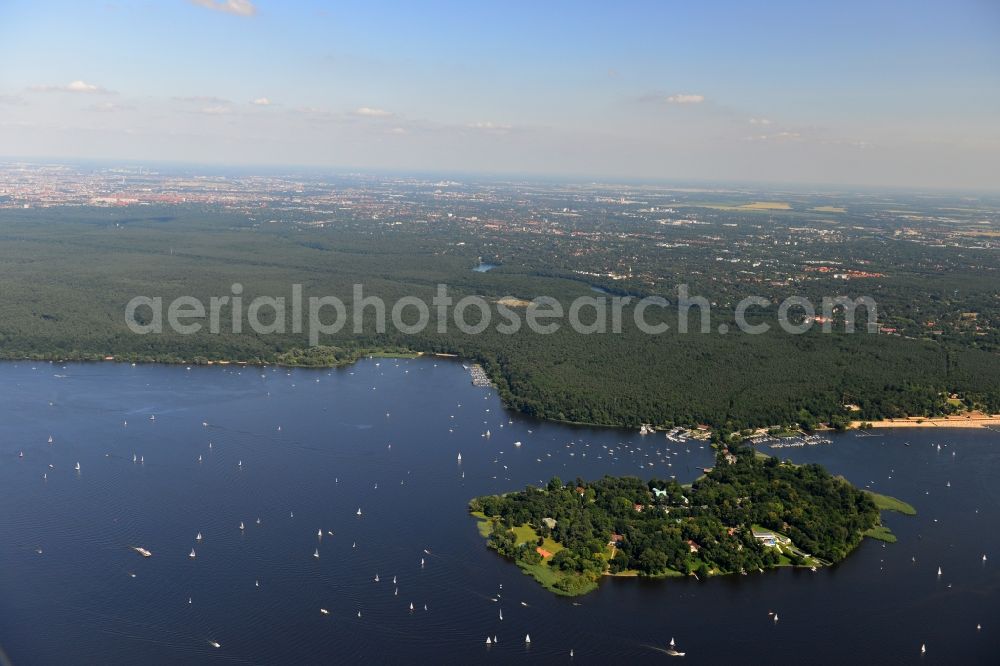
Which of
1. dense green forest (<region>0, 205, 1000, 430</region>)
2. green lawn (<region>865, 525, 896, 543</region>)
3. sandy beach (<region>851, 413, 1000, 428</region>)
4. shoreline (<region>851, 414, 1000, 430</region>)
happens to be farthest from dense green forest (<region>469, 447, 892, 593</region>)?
sandy beach (<region>851, 413, 1000, 428</region>)

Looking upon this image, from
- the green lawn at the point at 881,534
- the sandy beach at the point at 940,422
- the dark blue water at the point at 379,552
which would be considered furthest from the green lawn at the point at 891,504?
the sandy beach at the point at 940,422

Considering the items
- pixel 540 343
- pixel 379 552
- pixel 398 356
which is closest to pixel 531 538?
pixel 379 552

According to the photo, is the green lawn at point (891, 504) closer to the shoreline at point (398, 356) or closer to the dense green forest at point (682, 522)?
the dense green forest at point (682, 522)

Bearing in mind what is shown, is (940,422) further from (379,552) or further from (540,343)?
(379,552)

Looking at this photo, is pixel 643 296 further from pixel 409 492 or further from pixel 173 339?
pixel 409 492

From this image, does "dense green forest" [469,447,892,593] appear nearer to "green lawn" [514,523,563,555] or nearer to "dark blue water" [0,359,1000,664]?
"green lawn" [514,523,563,555]

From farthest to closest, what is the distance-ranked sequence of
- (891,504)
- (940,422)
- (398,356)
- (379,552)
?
1. (398,356)
2. (940,422)
3. (891,504)
4. (379,552)

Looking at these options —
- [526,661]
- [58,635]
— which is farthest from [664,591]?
[58,635]

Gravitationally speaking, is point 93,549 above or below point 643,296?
below
